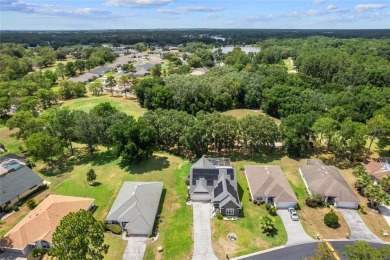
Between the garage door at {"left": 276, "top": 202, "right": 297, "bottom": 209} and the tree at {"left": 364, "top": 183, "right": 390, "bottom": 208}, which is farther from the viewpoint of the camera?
the garage door at {"left": 276, "top": 202, "right": 297, "bottom": 209}

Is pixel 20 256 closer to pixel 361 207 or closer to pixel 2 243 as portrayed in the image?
pixel 2 243

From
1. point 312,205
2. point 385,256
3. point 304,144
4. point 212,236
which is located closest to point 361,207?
point 312,205

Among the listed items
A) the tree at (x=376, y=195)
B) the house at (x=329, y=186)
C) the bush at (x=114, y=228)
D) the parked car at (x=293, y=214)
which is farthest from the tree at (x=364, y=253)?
the bush at (x=114, y=228)

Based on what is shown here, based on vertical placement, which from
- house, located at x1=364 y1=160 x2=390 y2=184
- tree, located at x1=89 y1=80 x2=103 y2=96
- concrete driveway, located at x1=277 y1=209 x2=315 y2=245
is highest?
tree, located at x1=89 y1=80 x2=103 y2=96

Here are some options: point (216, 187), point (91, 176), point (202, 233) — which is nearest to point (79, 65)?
point (91, 176)

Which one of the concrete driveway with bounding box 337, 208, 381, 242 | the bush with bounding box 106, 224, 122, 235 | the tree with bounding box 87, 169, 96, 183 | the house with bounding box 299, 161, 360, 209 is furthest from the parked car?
the tree with bounding box 87, 169, 96, 183

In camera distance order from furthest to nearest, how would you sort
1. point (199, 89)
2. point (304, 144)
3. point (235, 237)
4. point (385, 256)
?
point (199, 89)
point (304, 144)
point (235, 237)
point (385, 256)

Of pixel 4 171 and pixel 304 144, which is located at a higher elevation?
pixel 304 144

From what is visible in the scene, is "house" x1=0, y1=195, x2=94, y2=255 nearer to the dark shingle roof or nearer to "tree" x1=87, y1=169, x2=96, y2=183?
the dark shingle roof
